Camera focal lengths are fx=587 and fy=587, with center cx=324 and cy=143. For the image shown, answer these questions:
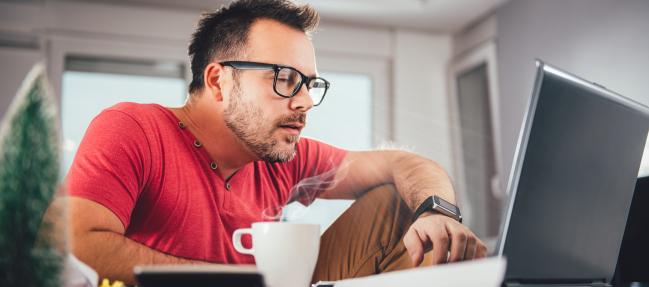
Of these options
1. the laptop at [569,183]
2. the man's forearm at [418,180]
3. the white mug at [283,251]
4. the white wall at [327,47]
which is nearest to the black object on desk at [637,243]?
the laptop at [569,183]

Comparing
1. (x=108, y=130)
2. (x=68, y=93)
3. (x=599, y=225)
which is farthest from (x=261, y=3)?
(x=68, y=93)

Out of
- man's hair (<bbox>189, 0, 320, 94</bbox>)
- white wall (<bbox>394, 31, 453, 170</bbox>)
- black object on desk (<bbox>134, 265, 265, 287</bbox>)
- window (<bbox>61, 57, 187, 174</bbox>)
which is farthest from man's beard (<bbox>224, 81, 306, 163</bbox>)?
white wall (<bbox>394, 31, 453, 170</bbox>)

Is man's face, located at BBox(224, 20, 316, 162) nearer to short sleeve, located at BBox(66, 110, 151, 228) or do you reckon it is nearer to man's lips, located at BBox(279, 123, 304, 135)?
man's lips, located at BBox(279, 123, 304, 135)

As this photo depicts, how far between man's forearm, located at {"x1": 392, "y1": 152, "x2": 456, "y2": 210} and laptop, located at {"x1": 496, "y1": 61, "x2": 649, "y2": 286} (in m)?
0.27

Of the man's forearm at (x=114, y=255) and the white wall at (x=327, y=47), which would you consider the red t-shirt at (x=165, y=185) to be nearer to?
the man's forearm at (x=114, y=255)

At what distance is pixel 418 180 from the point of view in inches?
43.1

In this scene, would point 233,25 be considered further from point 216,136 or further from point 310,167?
point 310,167

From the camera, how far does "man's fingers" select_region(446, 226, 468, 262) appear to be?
2.56ft

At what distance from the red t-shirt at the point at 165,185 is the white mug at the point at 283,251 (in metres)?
0.43

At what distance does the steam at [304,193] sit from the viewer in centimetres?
140

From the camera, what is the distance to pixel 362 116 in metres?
3.68

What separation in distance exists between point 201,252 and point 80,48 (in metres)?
2.45

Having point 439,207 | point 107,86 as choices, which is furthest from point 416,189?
point 107,86

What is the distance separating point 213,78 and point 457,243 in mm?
835
